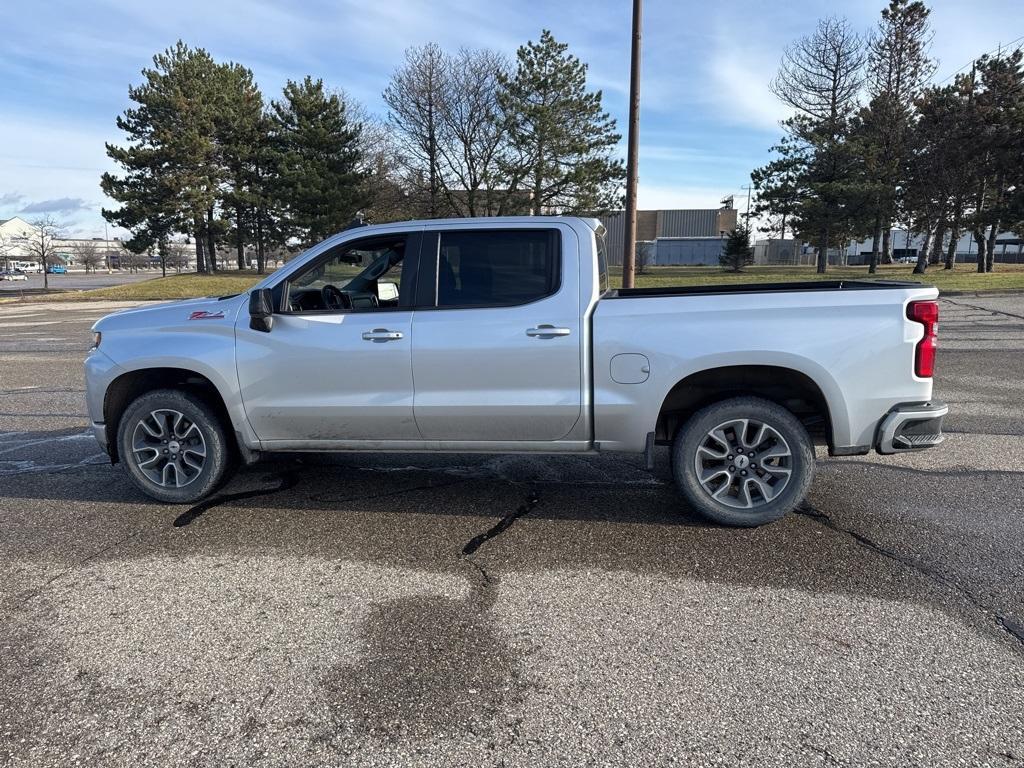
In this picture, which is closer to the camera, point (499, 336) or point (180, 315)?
point (499, 336)

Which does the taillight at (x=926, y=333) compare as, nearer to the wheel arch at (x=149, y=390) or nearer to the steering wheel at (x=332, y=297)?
the steering wheel at (x=332, y=297)

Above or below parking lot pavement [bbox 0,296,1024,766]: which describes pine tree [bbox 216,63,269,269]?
above

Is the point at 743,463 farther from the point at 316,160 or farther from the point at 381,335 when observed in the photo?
the point at 316,160

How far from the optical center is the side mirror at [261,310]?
432cm

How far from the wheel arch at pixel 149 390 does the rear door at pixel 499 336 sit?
1.45m

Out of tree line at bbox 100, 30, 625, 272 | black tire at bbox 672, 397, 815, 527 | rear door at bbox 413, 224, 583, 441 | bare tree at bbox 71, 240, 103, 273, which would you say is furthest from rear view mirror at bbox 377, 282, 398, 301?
bare tree at bbox 71, 240, 103, 273

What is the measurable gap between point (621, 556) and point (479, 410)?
4.04ft

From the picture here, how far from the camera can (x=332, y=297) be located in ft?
15.9

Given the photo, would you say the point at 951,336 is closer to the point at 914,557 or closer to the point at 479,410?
the point at 914,557

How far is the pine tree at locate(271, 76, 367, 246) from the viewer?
40094 mm

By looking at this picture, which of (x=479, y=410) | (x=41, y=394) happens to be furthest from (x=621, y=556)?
(x=41, y=394)

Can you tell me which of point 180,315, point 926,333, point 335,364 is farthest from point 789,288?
point 180,315

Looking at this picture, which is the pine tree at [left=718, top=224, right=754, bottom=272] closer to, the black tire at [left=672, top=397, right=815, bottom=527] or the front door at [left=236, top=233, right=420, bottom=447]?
the black tire at [left=672, top=397, right=815, bottom=527]

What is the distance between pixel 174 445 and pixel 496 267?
8.27ft
